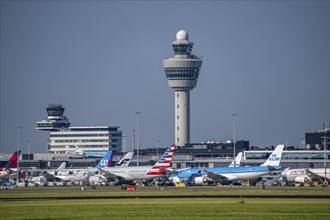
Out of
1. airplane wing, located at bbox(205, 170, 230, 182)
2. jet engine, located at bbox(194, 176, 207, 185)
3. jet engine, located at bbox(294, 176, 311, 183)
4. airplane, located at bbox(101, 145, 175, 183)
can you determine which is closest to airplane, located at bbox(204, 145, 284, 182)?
airplane wing, located at bbox(205, 170, 230, 182)

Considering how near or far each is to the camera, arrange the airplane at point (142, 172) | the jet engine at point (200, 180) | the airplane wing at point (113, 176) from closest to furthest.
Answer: the jet engine at point (200, 180) → the airplane at point (142, 172) → the airplane wing at point (113, 176)

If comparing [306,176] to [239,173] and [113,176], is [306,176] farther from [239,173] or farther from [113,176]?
[113,176]

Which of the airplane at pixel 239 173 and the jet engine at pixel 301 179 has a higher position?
the airplane at pixel 239 173

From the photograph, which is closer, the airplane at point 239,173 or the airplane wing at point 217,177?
the airplane at point 239,173

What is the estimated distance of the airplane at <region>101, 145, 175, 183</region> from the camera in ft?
609

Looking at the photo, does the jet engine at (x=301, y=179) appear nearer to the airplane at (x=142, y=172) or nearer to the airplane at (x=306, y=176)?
the airplane at (x=306, y=176)

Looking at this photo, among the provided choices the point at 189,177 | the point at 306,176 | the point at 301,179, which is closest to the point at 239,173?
the point at 301,179

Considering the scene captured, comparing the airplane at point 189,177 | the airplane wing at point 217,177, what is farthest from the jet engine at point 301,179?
the airplane at point 189,177

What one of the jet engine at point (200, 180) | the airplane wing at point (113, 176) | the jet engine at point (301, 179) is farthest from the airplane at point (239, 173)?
the airplane wing at point (113, 176)

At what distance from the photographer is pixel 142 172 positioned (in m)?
187

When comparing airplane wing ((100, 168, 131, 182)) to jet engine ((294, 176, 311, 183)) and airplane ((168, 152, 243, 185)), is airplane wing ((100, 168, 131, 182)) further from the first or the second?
jet engine ((294, 176, 311, 183))

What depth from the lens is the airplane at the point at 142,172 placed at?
185500 mm

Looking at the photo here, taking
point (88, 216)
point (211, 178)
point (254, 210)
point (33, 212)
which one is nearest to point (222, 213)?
point (254, 210)

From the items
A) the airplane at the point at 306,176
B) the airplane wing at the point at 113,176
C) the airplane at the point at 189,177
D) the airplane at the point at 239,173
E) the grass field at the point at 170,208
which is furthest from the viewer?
the airplane wing at the point at 113,176
